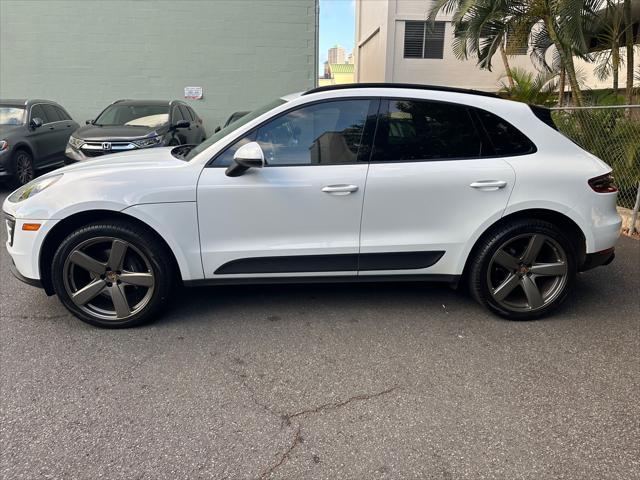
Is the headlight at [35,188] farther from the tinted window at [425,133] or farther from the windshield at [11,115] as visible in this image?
the windshield at [11,115]


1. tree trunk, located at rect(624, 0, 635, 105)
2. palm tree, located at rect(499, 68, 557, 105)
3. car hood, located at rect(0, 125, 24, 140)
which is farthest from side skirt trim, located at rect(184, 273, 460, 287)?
palm tree, located at rect(499, 68, 557, 105)

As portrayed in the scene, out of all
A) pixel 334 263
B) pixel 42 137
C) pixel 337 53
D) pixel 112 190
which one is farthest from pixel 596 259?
pixel 337 53

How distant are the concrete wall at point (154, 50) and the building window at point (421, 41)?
8.13 m

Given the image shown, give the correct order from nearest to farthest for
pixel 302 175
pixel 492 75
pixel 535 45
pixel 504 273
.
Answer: pixel 302 175, pixel 504 273, pixel 535 45, pixel 492 75

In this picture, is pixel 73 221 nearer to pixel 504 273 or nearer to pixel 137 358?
pixel 137 358

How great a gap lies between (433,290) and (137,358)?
2476mm

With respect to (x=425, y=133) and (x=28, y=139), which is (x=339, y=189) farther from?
(x=28, y=139)

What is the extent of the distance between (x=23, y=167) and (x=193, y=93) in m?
6.65

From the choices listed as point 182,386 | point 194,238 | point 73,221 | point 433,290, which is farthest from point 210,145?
point 433,290

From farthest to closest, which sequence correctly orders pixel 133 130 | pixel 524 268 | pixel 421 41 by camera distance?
pixel 421 41, pixel 133 130, pixel 524 268

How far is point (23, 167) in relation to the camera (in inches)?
345

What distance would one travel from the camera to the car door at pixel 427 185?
340cm

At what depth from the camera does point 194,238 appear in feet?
11.0

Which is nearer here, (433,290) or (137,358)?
(137,358)
